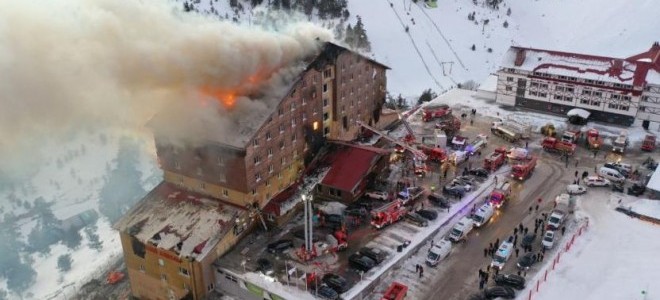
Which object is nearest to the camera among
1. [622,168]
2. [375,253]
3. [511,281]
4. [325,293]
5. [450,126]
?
[325,293]

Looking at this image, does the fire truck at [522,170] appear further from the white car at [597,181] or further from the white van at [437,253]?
the white van at [437,253]

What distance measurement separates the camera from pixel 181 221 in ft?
150

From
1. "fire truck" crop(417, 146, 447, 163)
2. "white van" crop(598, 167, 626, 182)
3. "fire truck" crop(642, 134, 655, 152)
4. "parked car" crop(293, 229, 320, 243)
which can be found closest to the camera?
"parked car" crop(293, 229, 320, 243)

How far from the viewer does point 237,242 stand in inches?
1809

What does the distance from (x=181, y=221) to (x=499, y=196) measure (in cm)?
Answer: 2751

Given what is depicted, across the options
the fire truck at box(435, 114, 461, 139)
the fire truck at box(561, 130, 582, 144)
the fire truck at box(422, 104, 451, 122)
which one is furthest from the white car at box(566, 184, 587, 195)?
the fire truck at box(422, 104, 451, 122)

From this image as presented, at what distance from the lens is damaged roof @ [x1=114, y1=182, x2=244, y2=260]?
4359 centimetres

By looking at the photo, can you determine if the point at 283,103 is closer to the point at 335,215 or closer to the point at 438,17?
the point at 335,215

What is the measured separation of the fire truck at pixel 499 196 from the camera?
50.7 m

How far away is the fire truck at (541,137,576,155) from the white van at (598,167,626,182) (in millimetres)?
5485

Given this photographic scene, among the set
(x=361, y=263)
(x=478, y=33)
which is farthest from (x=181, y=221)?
(x=478, y=33)

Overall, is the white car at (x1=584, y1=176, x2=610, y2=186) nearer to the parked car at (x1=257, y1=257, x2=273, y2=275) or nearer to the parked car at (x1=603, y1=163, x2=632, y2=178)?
the parked car at (x1=603, y1=163, x2=632, y2=178)

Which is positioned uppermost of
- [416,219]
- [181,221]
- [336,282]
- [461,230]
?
[181,221]

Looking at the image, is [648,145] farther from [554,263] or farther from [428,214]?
[428,214]
